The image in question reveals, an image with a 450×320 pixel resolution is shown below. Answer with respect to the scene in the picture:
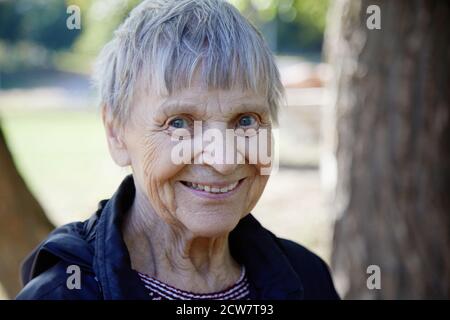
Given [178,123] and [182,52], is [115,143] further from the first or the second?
[182,52]

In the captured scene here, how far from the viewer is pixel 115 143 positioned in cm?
187

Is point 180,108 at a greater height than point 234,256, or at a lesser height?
greater

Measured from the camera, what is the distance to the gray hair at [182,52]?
5.59ft

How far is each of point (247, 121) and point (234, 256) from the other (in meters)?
0.54

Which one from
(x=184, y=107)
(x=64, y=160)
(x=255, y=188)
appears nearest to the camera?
(x=184, y=107)

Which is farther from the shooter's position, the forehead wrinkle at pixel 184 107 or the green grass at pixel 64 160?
the green grass at pixel 64 160

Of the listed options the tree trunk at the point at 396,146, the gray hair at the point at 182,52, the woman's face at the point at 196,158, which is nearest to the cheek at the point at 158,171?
the woman's face at the point at 196,158

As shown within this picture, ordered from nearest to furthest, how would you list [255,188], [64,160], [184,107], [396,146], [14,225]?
[184,107] → [255,188] → [14,225] → [396,146] → [64,160]

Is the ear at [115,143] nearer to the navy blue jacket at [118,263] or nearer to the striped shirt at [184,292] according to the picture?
the navy blue jacket at [118,263]

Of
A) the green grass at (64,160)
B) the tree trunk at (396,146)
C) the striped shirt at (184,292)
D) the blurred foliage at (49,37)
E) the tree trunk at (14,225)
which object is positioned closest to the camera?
the striped shirt at (184,292)

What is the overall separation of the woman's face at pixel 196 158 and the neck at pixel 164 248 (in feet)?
0.24

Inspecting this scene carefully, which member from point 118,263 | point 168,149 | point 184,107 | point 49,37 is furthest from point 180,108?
point 49,37
